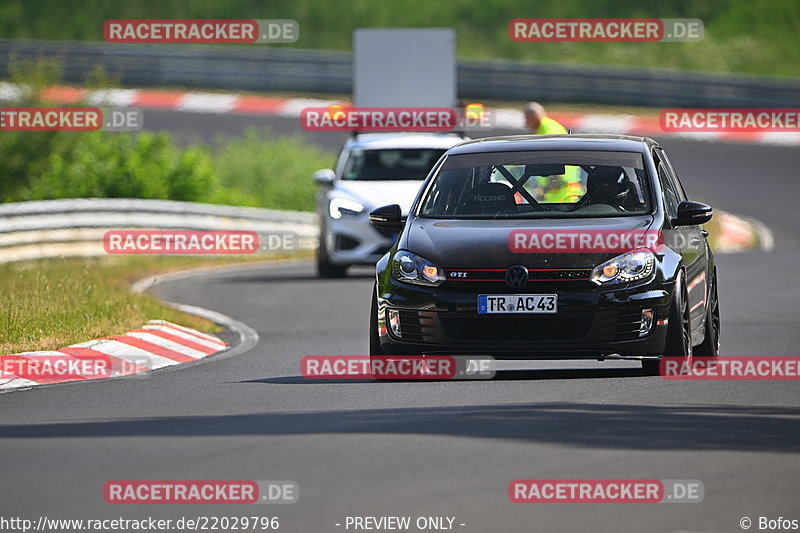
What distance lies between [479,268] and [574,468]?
3323 mm

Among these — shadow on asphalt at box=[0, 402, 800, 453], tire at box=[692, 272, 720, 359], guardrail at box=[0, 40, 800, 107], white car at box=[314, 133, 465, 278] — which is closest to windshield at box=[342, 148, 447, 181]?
white car at box=[314, 133, 465, 278]

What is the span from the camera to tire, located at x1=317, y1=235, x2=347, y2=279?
22.1m

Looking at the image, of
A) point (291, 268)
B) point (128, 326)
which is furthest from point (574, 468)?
point (291, 268)

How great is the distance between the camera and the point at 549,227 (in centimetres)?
1147

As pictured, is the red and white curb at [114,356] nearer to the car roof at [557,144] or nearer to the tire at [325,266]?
the car roof at [557,144]

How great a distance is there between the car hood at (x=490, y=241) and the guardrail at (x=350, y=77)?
25.7 m

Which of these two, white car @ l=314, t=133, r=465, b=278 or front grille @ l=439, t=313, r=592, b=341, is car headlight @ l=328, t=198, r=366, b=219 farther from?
front grille @ l=439, t=313, r=592, b=341

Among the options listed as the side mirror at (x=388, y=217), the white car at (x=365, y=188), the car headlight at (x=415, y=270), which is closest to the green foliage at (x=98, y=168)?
the white car at (x=365, y=188)

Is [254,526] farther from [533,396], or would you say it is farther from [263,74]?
[263,74]

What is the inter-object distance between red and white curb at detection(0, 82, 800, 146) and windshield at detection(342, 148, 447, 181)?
917 centimetres

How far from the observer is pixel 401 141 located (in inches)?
893

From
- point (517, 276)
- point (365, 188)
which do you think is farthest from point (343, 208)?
point (517, 276)

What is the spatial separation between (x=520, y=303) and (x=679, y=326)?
986 mm

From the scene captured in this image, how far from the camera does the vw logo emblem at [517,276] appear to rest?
11.0m
